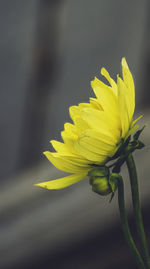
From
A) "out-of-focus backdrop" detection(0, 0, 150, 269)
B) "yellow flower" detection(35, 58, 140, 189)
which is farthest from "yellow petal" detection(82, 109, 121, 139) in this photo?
"out-of-focus backdrop" detection(0, 0, 150, 269)

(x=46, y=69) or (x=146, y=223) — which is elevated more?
(x=46, y=69)

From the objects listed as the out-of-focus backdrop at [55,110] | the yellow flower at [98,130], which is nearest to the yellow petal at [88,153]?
the yellow flower at [98,130]

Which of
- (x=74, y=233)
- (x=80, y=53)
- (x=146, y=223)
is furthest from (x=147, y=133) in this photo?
(x=80, y=53)

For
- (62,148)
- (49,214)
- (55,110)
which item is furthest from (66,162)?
(55,110)

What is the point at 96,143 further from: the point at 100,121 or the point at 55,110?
the point at 55,110

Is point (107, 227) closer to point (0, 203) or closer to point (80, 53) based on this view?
point (0, 203)

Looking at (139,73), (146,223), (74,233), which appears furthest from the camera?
(139,73)
